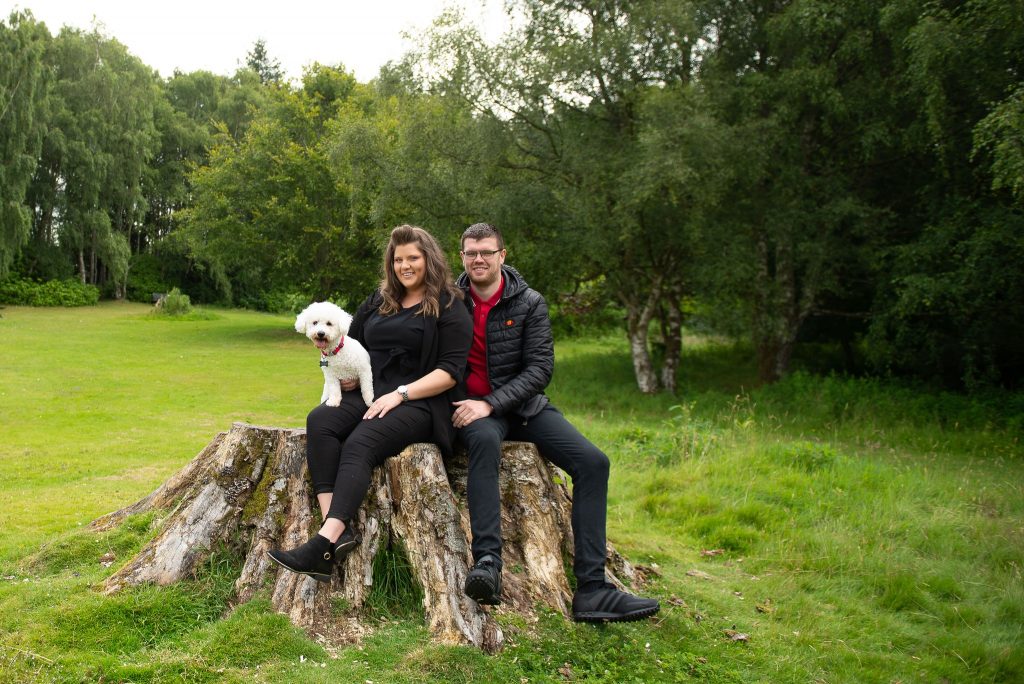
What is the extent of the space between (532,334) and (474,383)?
46 centimetres

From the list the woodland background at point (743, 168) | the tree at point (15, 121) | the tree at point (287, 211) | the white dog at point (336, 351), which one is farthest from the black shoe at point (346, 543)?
the tree at point (15, 121)

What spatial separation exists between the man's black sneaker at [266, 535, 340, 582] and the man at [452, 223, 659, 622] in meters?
0.75

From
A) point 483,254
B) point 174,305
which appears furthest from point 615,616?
point 174,305

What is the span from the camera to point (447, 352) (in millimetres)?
4496

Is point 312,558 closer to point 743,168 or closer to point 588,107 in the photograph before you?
point 743,168

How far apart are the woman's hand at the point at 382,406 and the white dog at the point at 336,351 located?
8.7 inches

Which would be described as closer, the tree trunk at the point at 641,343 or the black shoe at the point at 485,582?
the black shoe at the point at 485,582

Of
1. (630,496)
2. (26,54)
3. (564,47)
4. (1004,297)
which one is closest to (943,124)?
(1004,297)

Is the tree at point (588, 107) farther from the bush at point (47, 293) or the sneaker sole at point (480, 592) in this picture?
the bush at point (47, 293)

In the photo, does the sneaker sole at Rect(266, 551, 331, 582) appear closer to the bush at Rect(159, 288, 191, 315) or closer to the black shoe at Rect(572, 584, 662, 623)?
the black shoe at Rect(572, 584, 662, 623)

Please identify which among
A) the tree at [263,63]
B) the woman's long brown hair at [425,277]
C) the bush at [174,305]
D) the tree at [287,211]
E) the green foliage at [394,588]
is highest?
the tree at [263,63]

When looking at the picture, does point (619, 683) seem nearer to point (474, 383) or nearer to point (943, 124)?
point (474, 383)

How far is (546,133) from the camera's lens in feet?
54.9

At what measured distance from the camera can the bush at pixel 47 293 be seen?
3428cm
